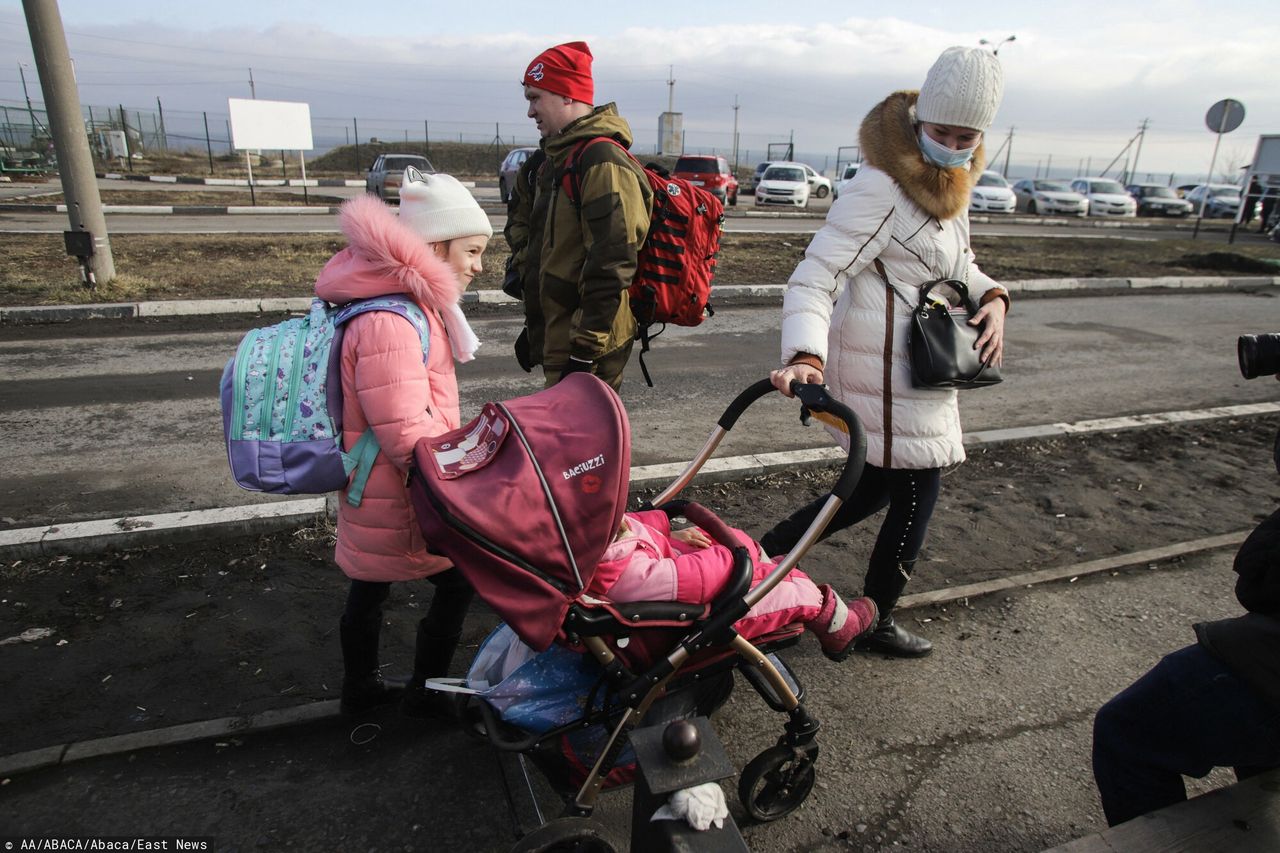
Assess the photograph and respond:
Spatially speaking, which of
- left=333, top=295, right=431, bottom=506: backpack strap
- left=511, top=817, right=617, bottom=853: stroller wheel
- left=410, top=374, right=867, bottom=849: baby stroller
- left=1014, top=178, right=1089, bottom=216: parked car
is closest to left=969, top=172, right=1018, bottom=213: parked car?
left=1014, top=178, right=1089, bottom=216: parked car

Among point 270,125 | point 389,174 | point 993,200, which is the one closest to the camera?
point 389,174

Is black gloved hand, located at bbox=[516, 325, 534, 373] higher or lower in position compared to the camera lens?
lower

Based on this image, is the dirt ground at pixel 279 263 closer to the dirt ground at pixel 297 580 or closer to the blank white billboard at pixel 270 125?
the dirt ground at pixel 297 580

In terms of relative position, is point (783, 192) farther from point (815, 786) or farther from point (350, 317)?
point (350, 317)

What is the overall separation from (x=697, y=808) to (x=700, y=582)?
561mm

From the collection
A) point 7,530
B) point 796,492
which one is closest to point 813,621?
point 796,492

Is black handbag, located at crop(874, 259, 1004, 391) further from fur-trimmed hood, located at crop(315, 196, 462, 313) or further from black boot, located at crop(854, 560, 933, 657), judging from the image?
fur-trimmed hood, located at crop(315, 196, 462, 313)

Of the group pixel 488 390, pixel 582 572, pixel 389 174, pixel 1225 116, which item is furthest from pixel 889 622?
pixel 389 174

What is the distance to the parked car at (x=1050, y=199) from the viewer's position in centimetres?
3003

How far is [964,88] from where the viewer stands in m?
2.42

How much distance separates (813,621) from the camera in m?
2.39

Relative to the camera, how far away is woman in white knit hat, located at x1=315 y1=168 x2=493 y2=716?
2166 millimetres

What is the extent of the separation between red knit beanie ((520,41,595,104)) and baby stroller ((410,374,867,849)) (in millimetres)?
1654

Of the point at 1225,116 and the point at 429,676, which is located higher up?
the point at 1225,116
